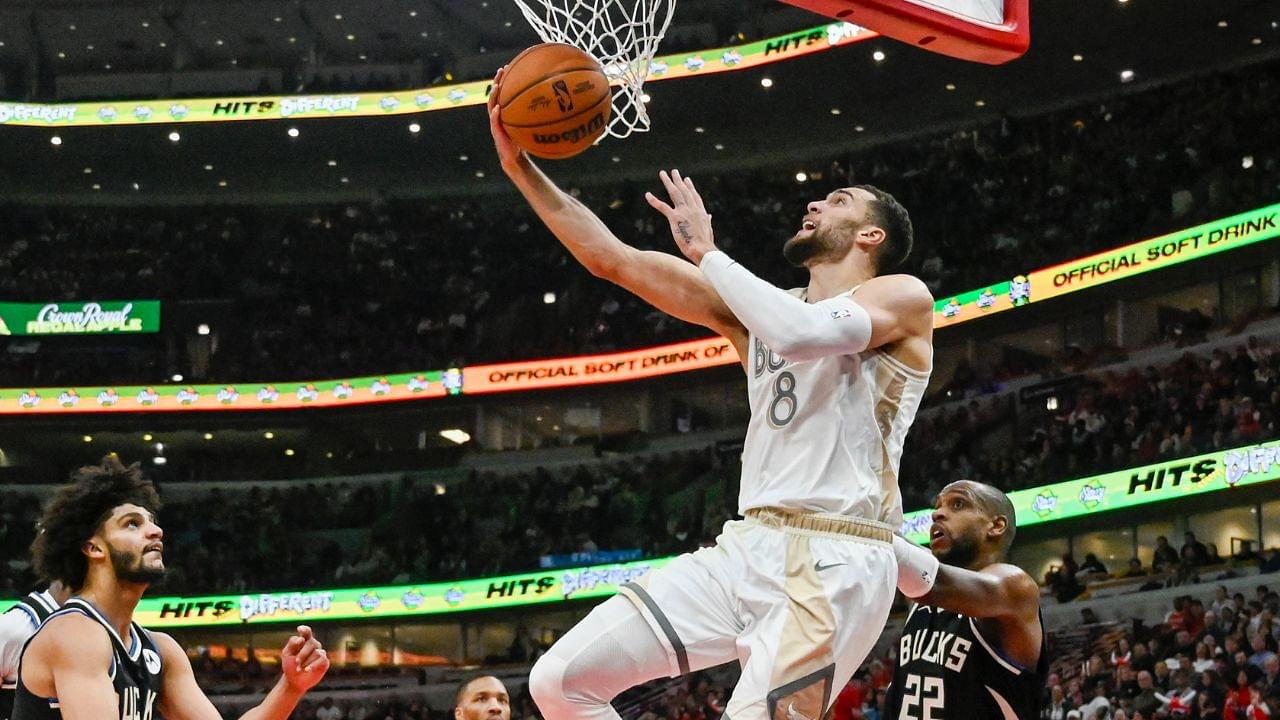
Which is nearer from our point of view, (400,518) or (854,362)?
(854,362)

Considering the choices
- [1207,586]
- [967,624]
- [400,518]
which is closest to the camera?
[967,624]

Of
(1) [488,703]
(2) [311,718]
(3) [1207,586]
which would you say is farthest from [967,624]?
(2) [311,718]

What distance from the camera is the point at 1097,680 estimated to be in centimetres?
1489

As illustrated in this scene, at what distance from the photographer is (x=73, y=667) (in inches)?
177

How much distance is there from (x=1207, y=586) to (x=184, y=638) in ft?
59.5


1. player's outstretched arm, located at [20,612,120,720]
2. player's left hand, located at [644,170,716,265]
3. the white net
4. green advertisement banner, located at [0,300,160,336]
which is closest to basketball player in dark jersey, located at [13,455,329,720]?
player's outstretched arm, located at [20,612,120,720]

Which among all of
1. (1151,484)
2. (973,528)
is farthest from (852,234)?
(1151,484)

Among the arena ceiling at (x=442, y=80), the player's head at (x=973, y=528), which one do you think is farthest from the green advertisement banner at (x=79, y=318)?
the player's head at (x=973, y=528)

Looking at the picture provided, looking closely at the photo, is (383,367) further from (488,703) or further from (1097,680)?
(488,703)

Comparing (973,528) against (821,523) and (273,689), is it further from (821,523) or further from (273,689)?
(273,689)

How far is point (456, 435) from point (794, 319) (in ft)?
88.5

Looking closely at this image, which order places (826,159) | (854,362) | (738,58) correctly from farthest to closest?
(826,159)
(738,58)
(854,362)

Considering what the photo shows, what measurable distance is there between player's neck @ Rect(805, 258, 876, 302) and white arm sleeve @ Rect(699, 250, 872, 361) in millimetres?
344

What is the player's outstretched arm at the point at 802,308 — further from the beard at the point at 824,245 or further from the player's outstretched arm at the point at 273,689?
the player's outstretched arm at the point at 273,689
